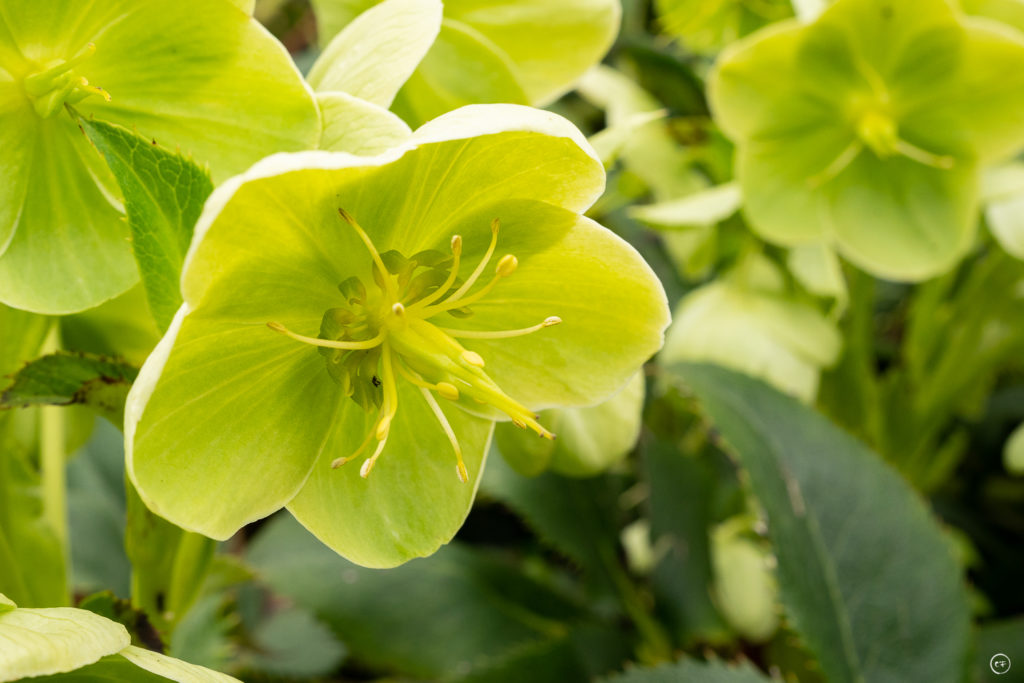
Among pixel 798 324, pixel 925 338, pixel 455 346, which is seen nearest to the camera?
pixel 455 346

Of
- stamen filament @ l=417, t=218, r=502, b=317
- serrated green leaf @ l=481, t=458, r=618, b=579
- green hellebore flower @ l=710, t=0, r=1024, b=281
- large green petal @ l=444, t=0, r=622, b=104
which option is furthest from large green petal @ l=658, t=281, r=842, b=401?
stamen filament @ l=417, t=218, r=502, b=317

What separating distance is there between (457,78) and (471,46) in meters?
0.02

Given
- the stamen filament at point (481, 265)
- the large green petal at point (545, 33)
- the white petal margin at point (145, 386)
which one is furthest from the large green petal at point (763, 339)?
the white petal margin at point (145, 386)

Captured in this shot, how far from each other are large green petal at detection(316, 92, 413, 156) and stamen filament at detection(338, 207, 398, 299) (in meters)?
0.03

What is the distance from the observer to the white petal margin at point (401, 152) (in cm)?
26

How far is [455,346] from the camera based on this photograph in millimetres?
332

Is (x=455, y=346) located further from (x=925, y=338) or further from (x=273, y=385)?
(x=925, y=338)

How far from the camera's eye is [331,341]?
1.10ft

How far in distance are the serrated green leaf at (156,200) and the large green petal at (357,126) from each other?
50 mm

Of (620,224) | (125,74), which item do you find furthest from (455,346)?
(620,224)

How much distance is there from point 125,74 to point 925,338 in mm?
735

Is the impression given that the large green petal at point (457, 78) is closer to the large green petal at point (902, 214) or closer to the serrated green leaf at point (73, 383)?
the serrated green leaf at point (73, 383)

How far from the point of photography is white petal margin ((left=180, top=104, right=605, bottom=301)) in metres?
0.26

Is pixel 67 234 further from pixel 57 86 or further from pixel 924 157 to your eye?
pixel 924 157
